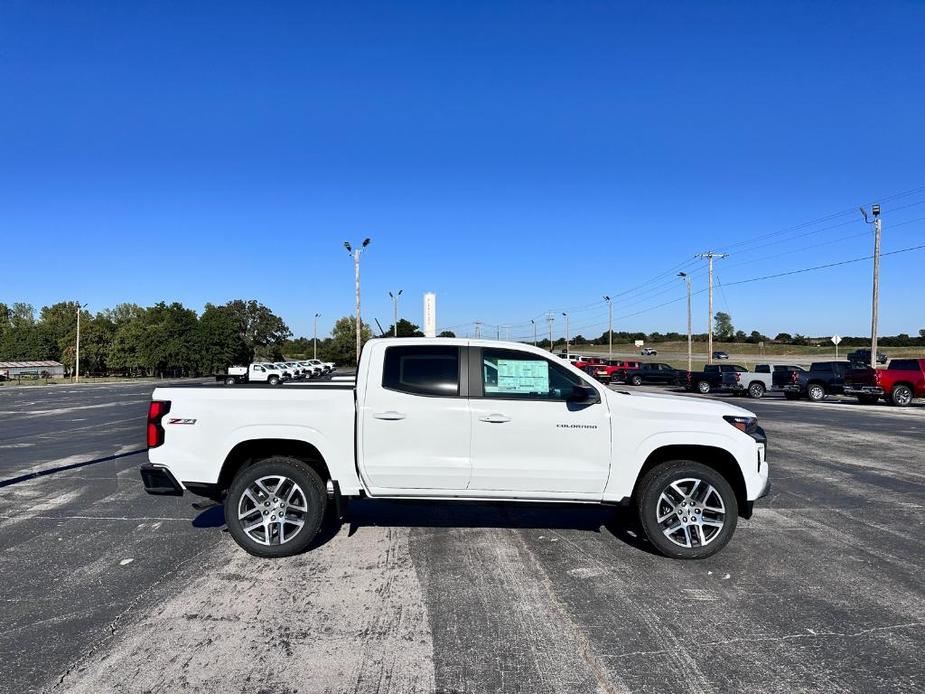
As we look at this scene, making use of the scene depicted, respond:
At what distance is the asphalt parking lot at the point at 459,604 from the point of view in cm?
328

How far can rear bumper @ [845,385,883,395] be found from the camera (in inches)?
924

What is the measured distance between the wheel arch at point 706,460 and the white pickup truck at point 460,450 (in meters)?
0.02

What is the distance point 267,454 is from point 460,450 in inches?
69.9

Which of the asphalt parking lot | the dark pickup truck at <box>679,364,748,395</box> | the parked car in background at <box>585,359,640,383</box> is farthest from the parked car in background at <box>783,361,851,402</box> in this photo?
the asphalt parking lot

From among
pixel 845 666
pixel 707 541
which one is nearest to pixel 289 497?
pixel 707 541

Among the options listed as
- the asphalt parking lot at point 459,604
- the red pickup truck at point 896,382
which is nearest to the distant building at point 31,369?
the asphalt parking lot at point 459,604

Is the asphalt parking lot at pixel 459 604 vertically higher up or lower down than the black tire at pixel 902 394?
lower down

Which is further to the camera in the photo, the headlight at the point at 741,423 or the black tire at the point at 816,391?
the black tire at the point at 816,391

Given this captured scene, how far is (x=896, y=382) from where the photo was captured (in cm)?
2339

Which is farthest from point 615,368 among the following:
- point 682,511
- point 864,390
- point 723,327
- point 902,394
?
point 723,327

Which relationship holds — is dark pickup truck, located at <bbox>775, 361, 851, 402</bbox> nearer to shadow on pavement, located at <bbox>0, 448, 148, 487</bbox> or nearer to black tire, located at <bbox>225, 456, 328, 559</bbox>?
shadow on pavement, located at <bbox>0, 448, 148, 487</bbox>

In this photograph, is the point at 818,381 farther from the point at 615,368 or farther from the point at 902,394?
the point at 615,368

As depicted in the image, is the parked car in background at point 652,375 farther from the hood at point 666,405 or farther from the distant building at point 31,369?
the distant building at point 31,369

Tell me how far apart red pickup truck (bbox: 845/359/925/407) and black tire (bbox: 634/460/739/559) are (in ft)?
75.8
